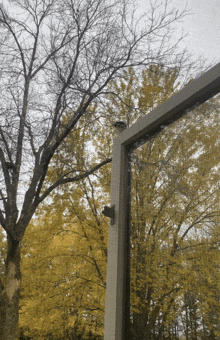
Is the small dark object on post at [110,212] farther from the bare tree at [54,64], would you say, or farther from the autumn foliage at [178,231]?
the bare tree at [54,64]

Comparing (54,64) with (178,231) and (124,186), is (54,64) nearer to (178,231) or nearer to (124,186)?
(124,186)

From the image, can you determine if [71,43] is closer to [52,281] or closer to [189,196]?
[52,281]

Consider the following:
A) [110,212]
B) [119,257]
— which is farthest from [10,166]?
[119,257]

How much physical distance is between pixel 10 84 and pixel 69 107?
1.23 m

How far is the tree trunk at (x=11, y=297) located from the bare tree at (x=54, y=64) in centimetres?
52

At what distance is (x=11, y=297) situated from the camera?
4.14 metres

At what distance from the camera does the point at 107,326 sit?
116 centimetres

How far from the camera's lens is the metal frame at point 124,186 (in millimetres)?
1046

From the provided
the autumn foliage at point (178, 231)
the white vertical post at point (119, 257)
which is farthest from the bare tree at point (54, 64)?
the autumn foliage at point (178, 231)

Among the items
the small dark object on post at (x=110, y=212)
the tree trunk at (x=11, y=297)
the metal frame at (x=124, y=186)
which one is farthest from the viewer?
the tree trunk at (x=11, y=297)

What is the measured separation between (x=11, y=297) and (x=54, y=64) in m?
4.17

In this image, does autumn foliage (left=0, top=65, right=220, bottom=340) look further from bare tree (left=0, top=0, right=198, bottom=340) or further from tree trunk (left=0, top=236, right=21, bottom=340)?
bare tree (left=0, top=0, right=198, bottom=340)

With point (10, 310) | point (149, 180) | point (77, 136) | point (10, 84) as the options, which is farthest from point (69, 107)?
point (149, 180)

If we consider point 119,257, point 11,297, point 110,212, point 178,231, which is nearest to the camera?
point 178,231
